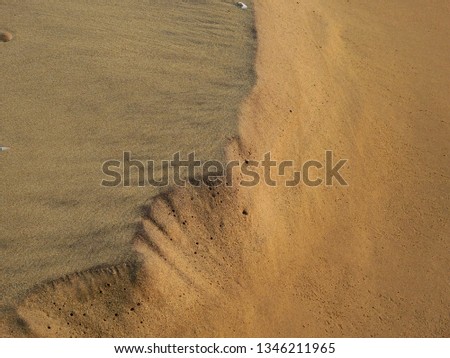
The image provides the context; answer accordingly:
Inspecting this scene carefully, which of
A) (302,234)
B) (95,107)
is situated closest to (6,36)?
(95,107)

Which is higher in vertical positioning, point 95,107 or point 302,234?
point 95,107

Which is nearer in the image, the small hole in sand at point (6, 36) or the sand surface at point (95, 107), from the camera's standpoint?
the sand surface at point (95, 107)

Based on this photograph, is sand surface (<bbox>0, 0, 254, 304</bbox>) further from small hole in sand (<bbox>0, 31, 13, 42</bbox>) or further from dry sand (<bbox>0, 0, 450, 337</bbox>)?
dry sand (<bbox>0, 0, 450, 337</bbox>)

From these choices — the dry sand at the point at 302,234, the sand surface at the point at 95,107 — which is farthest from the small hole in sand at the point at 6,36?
the dry sand at the point at 302,234

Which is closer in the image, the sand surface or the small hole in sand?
the sand surface

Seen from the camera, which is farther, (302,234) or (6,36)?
(6,36)

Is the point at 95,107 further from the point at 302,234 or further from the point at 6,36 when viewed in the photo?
the point at 302,234

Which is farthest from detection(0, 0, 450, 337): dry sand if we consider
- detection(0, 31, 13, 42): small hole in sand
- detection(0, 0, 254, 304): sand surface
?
detection(0, 31, 13, 42): small hole in sand

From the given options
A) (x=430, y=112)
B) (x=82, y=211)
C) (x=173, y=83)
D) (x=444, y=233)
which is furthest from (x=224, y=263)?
(x=430, y=112)

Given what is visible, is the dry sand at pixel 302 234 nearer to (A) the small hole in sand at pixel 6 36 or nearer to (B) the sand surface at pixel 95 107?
(B) the sand surface at pixel 95 107
